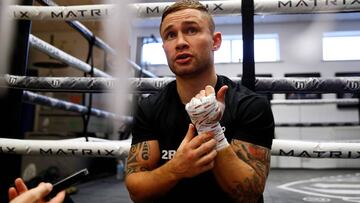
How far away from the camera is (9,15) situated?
54.2 inches

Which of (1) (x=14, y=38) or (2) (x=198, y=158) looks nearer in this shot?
(2) (x=198, y=158)

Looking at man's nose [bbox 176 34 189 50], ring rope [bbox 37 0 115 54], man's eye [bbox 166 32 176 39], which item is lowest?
man's nose [bbox 176 34 189 50]

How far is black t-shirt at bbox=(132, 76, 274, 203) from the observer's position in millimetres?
972

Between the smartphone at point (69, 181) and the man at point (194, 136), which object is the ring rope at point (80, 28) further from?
the smartphone at point (69, 181)

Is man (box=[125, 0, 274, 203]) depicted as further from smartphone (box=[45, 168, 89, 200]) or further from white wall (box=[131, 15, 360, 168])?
white wall (box=[131, 15, 360, 168])

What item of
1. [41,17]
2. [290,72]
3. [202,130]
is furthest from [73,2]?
[290,72]

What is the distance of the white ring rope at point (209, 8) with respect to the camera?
1248mm

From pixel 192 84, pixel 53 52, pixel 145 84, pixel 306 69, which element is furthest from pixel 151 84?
pixel 306 69

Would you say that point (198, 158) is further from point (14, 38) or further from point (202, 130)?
point (14, 38)

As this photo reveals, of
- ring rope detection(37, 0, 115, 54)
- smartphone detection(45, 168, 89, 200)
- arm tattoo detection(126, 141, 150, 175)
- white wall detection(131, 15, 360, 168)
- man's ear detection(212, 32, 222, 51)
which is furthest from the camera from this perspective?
white wall detection(131, 15, 360, 168)

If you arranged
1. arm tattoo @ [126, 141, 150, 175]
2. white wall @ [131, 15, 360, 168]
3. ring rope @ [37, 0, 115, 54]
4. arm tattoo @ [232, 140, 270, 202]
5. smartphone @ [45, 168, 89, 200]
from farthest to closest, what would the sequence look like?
white wall @ [131, 15, 360, 168]
ring rope @ [37, 0, 115, 54]
arm tattoo @ [126, 141, 150, 175]
arm tattoo @ [232, 140, 270, 202]
smartphone @ [45, 168, 89, 200]

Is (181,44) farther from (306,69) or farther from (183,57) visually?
(306,69)

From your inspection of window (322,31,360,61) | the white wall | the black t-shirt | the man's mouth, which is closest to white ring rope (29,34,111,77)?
the black t-shirt

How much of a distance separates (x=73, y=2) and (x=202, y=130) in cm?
130
